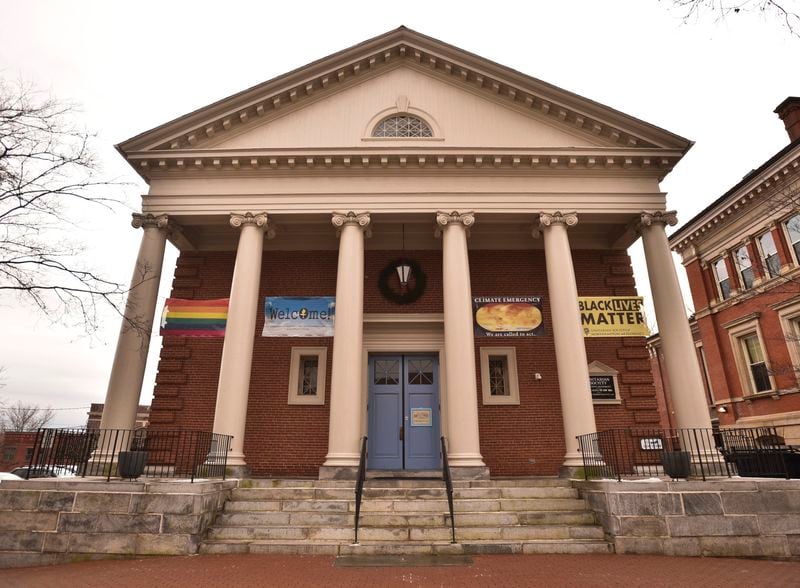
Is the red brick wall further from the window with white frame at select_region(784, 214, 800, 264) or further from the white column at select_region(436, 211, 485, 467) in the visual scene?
the window with white frame at select_region(784, 214, 800, 264)

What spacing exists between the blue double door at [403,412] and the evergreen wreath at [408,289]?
65.0 inches

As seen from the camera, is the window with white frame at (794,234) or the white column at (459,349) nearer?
the white column at (459,349)

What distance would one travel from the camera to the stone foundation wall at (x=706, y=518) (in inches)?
275

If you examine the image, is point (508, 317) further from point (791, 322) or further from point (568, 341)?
point (791, 322)

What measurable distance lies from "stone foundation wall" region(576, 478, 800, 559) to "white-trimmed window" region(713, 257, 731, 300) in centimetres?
1822

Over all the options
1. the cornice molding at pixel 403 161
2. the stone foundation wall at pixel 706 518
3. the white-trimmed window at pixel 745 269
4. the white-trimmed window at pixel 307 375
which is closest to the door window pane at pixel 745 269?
the white-trimmed window at pixel 745 269

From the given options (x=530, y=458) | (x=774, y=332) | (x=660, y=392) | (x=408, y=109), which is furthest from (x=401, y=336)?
(x=660, y=392)

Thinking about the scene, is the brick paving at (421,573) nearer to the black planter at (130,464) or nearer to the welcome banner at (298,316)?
the black planter at (130,464)

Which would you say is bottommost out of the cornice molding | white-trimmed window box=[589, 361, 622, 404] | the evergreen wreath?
white-trimmed window box=[589, 361, 622, 404]

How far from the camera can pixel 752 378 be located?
21000 mm

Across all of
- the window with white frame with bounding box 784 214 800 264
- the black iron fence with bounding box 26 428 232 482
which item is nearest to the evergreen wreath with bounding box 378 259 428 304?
the black iron fence with bounding box 26 428 232 482

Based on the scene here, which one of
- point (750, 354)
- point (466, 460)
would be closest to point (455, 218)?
point (466, 460)

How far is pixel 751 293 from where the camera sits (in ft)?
63.4

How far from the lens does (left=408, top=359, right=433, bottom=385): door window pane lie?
1309cm
